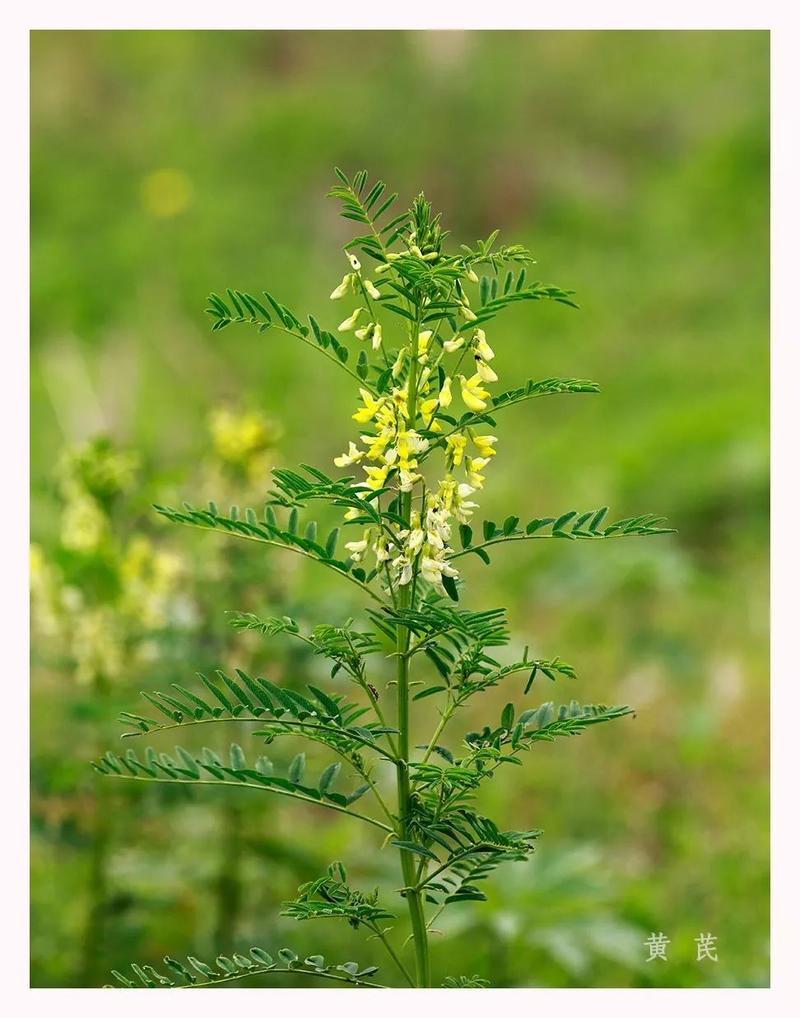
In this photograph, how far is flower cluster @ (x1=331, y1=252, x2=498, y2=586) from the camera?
108 cm

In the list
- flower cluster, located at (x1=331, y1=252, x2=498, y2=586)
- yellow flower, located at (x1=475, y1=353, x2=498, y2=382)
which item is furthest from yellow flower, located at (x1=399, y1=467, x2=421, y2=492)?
yellow flower, located at (x1=475, y1=353, x2=498, y2=382)

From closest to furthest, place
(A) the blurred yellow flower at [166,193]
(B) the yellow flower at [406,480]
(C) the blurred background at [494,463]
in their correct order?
(B) the yellow flower at [406,480], (C) the blurred background at [494,463], (A) the blurred yellow flower at [166,193]

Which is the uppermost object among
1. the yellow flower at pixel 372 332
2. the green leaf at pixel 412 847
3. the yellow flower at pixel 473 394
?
the yellow flower at pixel 372 332

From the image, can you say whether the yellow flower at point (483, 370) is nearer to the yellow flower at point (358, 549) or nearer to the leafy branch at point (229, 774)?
the yellow flower at point (358, 549)

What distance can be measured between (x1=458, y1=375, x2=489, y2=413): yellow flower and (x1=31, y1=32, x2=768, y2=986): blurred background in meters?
1.08

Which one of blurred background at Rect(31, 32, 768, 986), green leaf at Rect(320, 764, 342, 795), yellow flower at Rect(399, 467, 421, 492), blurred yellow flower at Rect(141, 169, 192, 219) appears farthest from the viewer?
blurred yellow flower at Rect(141, 169, 192, 219)

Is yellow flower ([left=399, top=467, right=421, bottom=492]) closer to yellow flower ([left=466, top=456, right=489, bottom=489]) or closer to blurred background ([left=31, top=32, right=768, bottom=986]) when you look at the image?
yellow flower ([left=466, top=456, right=489, bottom=489])

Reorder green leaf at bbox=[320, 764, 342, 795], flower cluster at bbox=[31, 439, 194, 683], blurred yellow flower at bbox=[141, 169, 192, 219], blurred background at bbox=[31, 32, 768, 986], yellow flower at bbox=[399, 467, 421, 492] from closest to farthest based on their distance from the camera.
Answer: yellow flower at bbox=[399, 467, 421, 492]
green leaf at bbox=[320, 764, 342, 795]
flower cluster at bbox=[31, 439, 194, 683]
blurred background at bbox=[31, 32, 768, 986]
blurred yellow flower at bbox=[141, 169, 192, 219]

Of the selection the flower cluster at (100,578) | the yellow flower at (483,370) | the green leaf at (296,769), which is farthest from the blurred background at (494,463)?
the yellow flower at (483,370)

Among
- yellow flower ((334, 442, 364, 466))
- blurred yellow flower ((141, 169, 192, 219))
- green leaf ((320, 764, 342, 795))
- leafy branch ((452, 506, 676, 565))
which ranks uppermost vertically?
blurred yellow flower ((141, 169, 192, 219))

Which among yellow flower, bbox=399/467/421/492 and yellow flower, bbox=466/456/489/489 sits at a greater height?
yellow flower, bbox=466/456/489/489

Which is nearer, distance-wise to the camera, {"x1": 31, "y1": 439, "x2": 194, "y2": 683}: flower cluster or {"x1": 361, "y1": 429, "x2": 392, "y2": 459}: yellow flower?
{"x1": 361, "y1": 429, "x2": 392, "y2": 459}: yellow flower

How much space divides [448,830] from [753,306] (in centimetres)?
446

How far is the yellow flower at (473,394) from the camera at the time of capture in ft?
3.59
